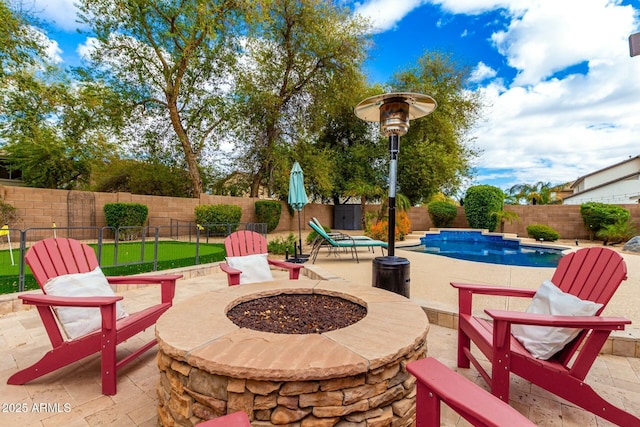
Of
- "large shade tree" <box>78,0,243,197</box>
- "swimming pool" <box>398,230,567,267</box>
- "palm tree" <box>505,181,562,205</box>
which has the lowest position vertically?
"swimming pool" <box>398,230,567,267</box>

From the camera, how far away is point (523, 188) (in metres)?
22.0

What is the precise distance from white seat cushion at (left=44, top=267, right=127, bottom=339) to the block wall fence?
27.4ft

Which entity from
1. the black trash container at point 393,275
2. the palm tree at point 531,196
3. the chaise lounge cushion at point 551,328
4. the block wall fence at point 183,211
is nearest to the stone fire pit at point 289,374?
the chaise lounge cushion at point 551,328

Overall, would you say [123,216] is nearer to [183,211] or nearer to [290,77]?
[183,211]

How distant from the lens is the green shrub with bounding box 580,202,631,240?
10.5m

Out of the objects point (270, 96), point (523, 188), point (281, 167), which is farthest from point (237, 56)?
point (523, 188)

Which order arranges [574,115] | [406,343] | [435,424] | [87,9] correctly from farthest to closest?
[574,115]
[87,9]
[406,343]
[435,424]

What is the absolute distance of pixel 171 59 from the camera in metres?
12.0

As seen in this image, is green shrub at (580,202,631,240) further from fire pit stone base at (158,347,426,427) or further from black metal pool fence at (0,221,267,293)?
fire pit stone base at (158,347,426,427)

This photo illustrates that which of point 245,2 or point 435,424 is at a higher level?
point 245,2

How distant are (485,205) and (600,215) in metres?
3.69

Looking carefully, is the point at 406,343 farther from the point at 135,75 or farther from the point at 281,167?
the point at 135,75

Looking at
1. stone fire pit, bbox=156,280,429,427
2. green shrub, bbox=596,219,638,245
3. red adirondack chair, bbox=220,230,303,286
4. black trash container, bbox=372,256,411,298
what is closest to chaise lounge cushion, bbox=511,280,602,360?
stone fire pit, bbox=156,280,429,427

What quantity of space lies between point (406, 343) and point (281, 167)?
13.1 meters
